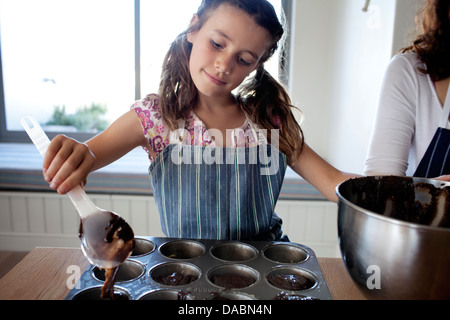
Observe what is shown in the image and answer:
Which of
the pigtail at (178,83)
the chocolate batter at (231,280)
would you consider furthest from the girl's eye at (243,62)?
the chocolate batter at (231,280)

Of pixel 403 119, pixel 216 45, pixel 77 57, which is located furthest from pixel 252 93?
pixel 77 57

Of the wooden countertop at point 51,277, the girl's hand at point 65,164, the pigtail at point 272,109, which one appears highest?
the pigtail at point 272,109

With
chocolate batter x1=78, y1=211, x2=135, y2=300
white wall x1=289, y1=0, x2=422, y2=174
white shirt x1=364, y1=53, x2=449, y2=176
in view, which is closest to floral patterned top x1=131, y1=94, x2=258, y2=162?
white shirt x1=364, y1=53, x2=449, y2=176

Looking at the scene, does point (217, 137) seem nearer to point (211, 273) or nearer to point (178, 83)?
point (178, 83)

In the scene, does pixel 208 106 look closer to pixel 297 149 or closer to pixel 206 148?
pixel 206 148

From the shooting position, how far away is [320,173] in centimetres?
116

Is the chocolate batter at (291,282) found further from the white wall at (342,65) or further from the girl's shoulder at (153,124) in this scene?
the white wall at (342,65)

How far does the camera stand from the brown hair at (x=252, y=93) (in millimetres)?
1082

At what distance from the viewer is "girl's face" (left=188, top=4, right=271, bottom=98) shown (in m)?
0.98

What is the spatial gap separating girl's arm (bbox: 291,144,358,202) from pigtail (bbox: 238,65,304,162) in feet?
0.10

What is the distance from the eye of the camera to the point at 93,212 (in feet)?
2.27

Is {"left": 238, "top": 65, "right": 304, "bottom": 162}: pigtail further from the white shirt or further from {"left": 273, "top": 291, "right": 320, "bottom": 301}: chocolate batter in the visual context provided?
{"left": 273, "top": 291, "right": 320, "bottom": 301}: chocolate batter
